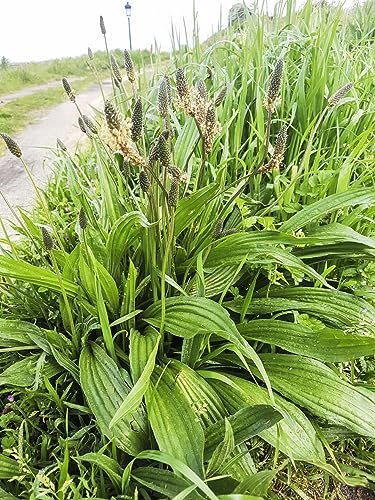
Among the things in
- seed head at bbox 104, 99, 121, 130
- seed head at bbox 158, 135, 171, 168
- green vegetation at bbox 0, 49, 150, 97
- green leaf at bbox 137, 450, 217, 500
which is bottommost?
green vegetation at bbox 0, 49, 150, 97

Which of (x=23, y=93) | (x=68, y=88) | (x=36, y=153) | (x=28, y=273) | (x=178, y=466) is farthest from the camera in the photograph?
(x=23, y=93)

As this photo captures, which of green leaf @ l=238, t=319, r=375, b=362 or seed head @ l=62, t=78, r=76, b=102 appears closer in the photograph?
green leaf @ l=238, t=319, r=375, b=362

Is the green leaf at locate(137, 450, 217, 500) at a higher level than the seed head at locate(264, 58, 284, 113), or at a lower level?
lower

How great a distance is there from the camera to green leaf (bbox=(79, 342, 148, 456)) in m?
0.79

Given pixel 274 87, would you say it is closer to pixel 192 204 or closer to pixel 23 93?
pixel 192 204

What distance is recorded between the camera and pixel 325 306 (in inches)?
39.0

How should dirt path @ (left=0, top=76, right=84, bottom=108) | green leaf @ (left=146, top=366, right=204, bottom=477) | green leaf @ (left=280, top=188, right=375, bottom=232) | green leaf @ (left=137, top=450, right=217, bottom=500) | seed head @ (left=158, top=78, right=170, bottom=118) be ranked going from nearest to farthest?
green leaf @ (left=137, top=450, right=217, bottom=500) → green leaf @ (left=146, top=366, right=204, bottom=477) → seed head @ (left=158, top=78, right=170, bottom=118) → green leaf @ (left=280, top=188, right=375, bottom=232) → dirt path @ (left=0, top=76, right=84, bottom=108)

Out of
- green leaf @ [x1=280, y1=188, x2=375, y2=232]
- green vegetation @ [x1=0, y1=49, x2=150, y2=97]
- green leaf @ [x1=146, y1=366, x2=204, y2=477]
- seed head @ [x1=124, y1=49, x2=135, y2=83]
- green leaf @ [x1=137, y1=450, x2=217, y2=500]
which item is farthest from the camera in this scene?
green vegetation @ [x1=0, y1=49, x2=150, y2=97]

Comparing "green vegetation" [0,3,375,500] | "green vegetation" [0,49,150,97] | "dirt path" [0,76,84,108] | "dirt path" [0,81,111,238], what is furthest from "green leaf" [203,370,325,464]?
"green vegetation" [0,49,150,97]

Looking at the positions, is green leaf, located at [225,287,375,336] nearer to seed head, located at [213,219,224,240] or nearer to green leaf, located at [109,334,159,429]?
seed head, located at [213,219,224,240]

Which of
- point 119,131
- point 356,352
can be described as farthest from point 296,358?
point 119,131

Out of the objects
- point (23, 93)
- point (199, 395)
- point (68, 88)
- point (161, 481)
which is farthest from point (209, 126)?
point (23, 93)

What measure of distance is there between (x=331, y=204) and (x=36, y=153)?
2157mm

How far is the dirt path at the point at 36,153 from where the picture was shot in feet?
6.81
